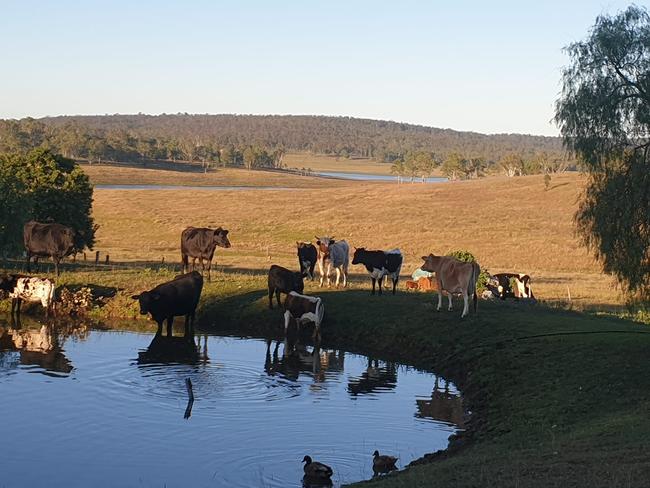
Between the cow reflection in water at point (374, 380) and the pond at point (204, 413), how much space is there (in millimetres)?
59

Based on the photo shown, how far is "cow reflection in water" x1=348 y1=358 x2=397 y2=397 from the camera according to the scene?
81.8 ft

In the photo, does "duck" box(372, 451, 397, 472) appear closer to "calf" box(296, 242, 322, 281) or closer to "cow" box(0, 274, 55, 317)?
"calf" box(296, 242, 322, 281)

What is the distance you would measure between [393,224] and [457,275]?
216ft

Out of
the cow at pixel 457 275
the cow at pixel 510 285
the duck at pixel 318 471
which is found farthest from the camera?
the cow at pixel 510 285

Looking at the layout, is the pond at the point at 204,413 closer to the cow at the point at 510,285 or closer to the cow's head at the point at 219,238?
the cow's head at the point at 219,238

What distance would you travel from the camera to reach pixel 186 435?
1952 centimetres

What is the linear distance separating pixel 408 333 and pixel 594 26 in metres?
11.5

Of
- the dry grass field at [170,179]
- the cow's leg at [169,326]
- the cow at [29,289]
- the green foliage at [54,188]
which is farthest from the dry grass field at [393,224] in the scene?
the dry grass field at [170,179]

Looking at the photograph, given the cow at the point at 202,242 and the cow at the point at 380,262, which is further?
the cow at the point at 202,242

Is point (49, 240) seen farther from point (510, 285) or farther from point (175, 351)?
point (510, 285)

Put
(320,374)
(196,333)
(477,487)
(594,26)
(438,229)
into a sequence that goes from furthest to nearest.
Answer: (438,229)
(196,333)
(594,26)
(320,374)
(477,487)

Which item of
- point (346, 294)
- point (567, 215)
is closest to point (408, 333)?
point (346, 294)

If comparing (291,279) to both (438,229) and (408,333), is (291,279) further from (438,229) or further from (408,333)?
(438,229)

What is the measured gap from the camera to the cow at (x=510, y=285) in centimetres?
4138
